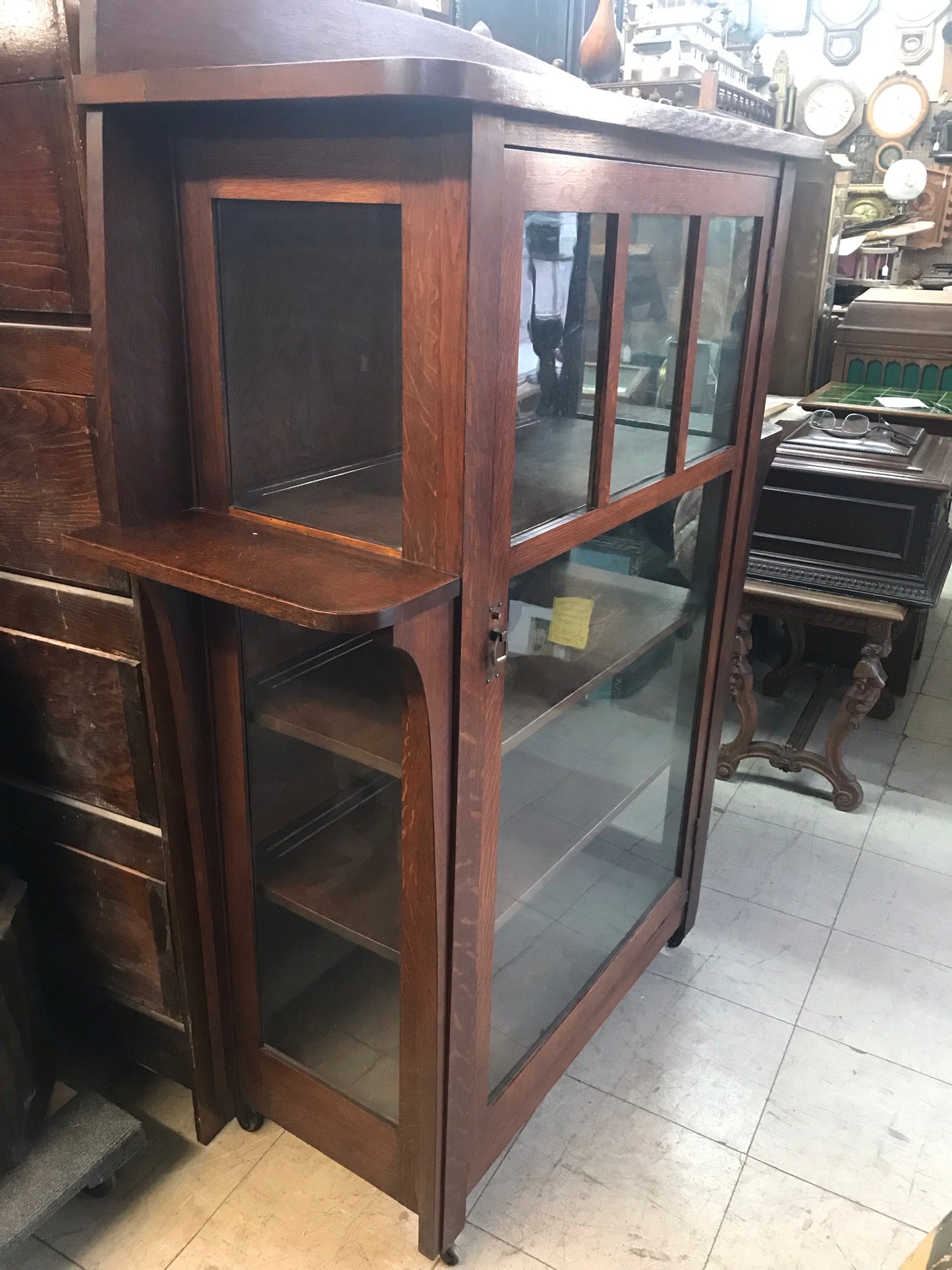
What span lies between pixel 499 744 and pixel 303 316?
58 centimetres

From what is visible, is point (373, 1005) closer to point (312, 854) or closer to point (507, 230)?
point (312, 854)

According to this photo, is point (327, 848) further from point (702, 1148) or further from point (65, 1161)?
point (702, 1148)

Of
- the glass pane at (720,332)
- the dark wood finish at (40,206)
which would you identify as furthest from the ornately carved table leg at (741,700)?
the dark wood finish at (40,206)

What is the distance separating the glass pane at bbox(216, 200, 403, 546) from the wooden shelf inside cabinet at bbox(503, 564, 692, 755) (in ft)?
1.11

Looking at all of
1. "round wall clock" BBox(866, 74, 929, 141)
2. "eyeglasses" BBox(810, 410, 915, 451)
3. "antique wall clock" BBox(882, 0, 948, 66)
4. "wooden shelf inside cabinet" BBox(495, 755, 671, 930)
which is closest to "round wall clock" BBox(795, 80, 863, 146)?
"round wall clock" BBox(866, 74, 929, 141)

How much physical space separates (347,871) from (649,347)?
0.85 m

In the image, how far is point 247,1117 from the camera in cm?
169

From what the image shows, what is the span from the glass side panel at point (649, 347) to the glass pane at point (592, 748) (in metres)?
0.11

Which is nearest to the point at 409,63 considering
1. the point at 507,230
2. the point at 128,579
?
the point at 507,230

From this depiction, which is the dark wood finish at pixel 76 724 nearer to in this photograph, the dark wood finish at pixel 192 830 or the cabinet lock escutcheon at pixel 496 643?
the dark wood finish at pixel 192 830

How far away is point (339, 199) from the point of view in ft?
3.30

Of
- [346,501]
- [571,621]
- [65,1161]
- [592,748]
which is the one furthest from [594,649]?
[65,1161]

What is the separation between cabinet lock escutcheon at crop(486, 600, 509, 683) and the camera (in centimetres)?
116

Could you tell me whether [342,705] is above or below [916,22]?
below
